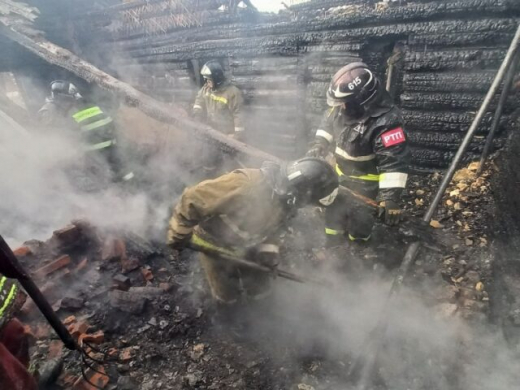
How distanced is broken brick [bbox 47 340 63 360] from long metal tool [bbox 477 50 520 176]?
611 centimetres

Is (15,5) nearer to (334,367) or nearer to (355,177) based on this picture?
(355,177)

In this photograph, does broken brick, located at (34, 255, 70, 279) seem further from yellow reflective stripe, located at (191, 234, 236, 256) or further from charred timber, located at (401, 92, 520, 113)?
charred timber, located at (401, 92, 520, 113)

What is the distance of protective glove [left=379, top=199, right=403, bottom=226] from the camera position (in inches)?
145

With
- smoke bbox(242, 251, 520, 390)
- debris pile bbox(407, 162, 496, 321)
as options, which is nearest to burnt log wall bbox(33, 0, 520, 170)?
debris pile bbox(407, 162, 496, 321)

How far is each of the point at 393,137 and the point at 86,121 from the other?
5007 mm

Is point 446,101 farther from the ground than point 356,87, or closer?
closer

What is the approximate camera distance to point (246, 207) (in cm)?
302

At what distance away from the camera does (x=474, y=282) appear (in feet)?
12.8

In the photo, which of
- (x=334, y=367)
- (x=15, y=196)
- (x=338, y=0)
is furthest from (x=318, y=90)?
(x=15, y=196)

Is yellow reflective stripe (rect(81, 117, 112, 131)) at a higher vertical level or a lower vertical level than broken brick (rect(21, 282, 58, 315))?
higher

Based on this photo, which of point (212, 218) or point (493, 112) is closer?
point (212, 218)

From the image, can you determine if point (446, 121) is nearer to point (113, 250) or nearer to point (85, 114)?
point (113, 250)

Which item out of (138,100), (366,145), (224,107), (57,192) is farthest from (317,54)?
(57,192)

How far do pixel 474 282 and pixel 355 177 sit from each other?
6.30 feet
